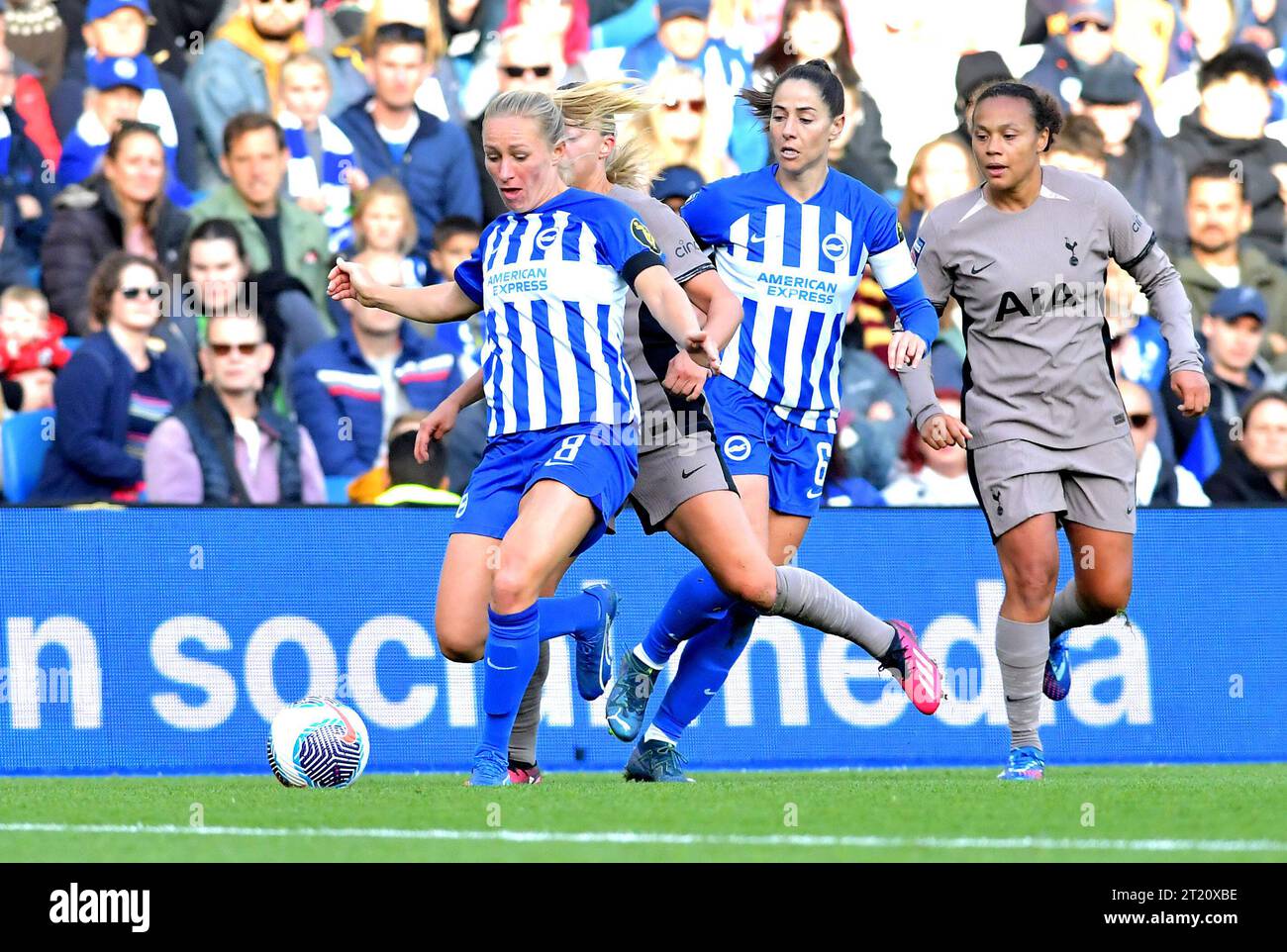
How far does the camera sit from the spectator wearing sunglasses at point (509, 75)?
10062 mm

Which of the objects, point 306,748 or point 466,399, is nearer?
point 306,748

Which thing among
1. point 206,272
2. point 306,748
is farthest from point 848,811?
point 206,272

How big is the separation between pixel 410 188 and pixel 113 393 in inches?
73.8

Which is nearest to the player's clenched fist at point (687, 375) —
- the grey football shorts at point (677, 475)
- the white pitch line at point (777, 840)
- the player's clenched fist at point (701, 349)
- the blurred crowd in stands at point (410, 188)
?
the player's clenched fist at point (701, 349)

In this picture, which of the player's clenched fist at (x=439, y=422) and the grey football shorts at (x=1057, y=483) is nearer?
the player's clenched fist at (x=439, y=422)

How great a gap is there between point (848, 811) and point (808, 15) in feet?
19.6

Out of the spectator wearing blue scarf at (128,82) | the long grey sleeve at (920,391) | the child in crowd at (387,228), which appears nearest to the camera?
the long grey sleeve at (920,391)

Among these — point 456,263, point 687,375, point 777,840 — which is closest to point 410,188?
point 456,263

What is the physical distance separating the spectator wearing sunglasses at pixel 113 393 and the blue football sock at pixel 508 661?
11.7ft

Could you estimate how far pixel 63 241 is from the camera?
30.8ft

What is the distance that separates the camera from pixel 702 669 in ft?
22.4

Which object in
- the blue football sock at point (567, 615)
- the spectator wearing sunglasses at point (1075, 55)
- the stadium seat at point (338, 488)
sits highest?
the spectator wearing sunglasses at point (1075, 55)

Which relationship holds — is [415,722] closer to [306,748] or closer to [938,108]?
[306,748]

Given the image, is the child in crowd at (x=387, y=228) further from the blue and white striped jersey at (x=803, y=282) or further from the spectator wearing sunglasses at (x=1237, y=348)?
the spectator wearing sunglasses at (x=1237, y=348)
